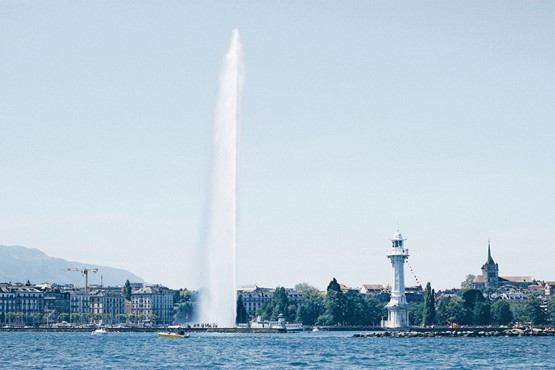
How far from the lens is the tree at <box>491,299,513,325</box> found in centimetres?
17000

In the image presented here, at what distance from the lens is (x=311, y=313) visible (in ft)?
614

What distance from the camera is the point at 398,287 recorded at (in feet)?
516

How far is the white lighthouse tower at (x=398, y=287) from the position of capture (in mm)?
157125

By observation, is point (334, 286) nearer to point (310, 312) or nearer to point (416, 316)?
point (310, 312)

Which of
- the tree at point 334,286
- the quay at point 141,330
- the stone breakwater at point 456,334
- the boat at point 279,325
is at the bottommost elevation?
the stone breakwater at point 456,334

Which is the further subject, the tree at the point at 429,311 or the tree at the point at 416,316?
the tree at the point at 416,316

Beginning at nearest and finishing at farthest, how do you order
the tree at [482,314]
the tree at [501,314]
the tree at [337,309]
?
the tree at [482,314], the tree at [501,314], the tree at [337,309]

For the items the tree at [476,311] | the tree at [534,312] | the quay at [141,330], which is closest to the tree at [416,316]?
the tree at [476,311]

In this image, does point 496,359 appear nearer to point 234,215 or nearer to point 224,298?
point 234,215

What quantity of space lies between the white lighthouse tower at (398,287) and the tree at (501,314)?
17895 millimetres

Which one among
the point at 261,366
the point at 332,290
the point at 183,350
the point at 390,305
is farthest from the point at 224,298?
the point at 332,290

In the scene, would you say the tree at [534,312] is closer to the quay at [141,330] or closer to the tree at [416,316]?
the tree at [416,316]

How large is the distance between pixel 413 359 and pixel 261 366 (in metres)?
14.8

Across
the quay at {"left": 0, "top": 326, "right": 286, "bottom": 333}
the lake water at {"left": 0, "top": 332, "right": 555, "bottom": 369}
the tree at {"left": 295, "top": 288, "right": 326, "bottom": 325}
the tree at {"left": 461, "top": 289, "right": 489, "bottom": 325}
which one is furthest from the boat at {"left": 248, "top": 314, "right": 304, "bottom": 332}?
the lake water at {"left": 0, "top": 332, "right": 555, "bottom": 369}
